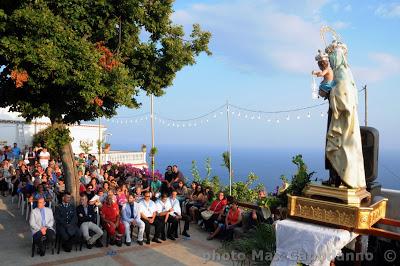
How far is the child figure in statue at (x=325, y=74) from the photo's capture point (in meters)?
5.62

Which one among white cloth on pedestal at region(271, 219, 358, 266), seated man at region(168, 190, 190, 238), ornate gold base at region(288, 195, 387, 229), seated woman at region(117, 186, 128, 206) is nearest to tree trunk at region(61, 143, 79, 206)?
seated woman at region(117, 186, 128, 206)

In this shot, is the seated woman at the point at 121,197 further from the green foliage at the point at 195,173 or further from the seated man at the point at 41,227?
the green foliage at the point at 195,173

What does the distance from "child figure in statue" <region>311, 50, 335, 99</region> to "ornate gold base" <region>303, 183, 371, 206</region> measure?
1.46 metres

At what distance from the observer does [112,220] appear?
9891mm

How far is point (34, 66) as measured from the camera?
8.69 m

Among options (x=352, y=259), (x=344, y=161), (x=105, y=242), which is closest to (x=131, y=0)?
(x=105, y=242)

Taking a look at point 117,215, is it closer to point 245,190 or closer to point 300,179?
point 300,179

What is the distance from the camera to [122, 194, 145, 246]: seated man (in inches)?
390

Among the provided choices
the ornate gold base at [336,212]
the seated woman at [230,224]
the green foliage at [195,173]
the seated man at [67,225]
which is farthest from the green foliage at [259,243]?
the green foliage at [195,173]

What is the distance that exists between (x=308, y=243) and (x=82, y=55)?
22.5ft

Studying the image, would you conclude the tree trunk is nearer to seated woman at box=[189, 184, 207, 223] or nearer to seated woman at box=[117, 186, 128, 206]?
seated woman at box=[117, 186, 128, 206]

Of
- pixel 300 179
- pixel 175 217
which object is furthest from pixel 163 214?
pixel 300 179

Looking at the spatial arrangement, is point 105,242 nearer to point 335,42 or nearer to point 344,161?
point 344,161

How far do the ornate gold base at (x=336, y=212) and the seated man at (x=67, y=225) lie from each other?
5963 millimetres
